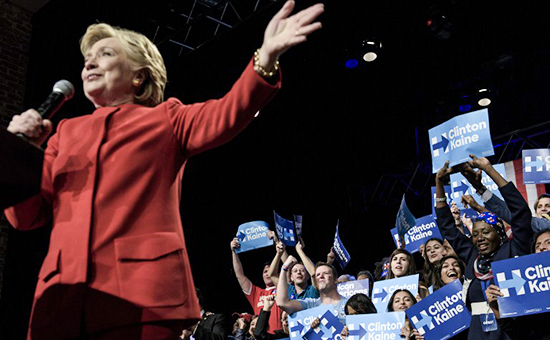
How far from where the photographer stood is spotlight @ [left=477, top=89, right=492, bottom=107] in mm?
8273

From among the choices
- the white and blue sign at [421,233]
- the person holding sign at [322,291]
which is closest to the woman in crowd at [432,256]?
the white and blue sign at [421,233]

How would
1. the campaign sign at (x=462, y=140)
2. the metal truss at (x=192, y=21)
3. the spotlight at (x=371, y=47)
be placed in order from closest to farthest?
the campaign sign at (x=462, y=140) → the metal truss at (x=192, y=21) → the spotlight at (x=371, y=47)

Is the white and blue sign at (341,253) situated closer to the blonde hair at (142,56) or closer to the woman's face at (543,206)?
the woman's face at (543,206)

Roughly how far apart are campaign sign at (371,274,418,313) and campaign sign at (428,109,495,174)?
2.69ft

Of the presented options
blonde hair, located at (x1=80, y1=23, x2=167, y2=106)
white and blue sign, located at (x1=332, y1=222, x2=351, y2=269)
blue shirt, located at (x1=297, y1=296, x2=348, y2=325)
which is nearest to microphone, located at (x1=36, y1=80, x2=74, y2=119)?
blonde hair, located at (x1=80, y1=23, x2=167, y2=106)

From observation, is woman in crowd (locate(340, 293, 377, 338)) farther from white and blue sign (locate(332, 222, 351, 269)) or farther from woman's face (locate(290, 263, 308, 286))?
white and blue sign (locate(332, 222, 351, 269))

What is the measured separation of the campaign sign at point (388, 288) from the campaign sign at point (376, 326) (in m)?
0.40

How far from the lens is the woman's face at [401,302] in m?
4.20

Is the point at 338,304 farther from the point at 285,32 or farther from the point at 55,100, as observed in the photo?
the point at 285,32

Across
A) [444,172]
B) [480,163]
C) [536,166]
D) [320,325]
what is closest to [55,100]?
[480,163]

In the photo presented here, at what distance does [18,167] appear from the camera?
1141 mm

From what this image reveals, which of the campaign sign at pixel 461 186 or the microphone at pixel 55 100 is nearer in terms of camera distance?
the microphone at pixel 55 100

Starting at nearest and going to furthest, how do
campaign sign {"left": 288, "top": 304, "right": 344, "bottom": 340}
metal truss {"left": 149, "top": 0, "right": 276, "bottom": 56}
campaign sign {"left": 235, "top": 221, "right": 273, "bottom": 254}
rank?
campaign sign {"left": 288, "top": 304, "right": 344, "bottom": 340} → campaign sign {"left": 235, "top": 221, "right": 273, "bottom": 254} → metal truss {"left": 149, "top": 0, "right": 276, "bottom": 56}

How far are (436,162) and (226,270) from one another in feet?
20.1
